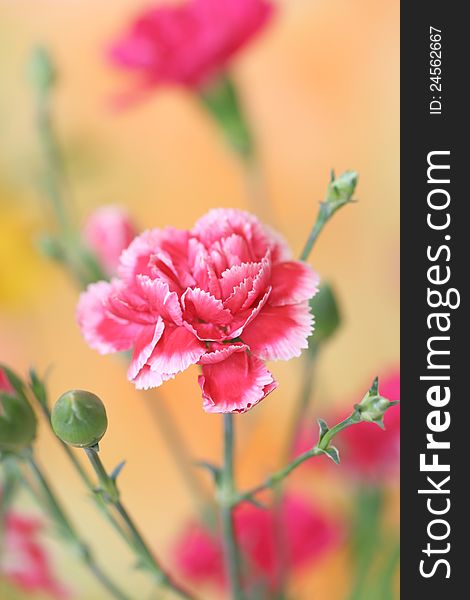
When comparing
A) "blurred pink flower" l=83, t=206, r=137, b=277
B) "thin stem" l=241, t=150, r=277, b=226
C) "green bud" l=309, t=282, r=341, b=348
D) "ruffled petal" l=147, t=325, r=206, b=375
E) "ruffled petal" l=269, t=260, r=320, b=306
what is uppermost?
"thin stem" l=241, t=150, r=277, b=226

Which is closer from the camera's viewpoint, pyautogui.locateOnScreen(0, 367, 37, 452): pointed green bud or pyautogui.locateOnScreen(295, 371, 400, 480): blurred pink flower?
pyautogui.locateOnScreen(0, 367, 37, 452): pointed green bud

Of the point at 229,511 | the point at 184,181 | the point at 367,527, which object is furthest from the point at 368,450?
the point at 184,181

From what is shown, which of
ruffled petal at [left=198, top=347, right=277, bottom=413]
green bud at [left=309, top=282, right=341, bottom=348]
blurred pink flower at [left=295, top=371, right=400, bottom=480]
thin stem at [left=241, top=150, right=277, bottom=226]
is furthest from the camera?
thin stem at [left=241, top=150, right=277, bottom=226]

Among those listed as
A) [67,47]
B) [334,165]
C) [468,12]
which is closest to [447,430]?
[468,12]

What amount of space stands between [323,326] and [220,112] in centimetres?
19

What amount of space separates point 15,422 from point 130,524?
5 centimetres

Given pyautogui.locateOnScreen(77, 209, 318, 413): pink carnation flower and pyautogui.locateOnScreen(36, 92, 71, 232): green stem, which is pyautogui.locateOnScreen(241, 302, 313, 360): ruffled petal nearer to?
pyautogui.locateOnScreen(77, 209, 318, 413): pink carnation flower

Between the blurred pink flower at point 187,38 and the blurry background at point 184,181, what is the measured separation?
0.17 meters

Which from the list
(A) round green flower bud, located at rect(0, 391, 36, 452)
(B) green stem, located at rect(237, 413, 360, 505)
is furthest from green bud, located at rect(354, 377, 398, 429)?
(A) round green flower bud, located at rect(0, 391, 36, 452)

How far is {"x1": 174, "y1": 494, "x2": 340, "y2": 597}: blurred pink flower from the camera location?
41cm

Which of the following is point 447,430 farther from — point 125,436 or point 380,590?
point 125,436

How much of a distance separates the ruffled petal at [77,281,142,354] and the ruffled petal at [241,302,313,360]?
38mm

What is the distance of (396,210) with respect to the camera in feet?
2.24

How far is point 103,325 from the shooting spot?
0.25m
